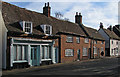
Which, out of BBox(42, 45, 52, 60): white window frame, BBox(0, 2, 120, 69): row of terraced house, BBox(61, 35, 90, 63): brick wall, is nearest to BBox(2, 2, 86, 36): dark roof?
BBox(0, 2, 120, 69): row of terraced house

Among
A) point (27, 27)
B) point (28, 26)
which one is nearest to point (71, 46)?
point (28, 26)

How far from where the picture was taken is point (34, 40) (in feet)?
69.4

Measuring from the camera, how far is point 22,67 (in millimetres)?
19547

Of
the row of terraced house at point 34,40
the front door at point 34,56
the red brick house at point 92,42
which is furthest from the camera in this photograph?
the red brick house at point 92,42

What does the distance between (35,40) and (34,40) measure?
0.20m

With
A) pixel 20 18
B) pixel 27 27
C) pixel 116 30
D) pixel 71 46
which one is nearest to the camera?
pixel 27 27

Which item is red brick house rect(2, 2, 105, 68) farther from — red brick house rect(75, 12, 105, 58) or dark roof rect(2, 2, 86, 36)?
red brick house rect(75, 12, 105, 58)

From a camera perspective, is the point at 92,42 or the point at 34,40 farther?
the point at 92,42

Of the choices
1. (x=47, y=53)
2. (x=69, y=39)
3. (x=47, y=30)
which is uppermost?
(x=47, y=30)

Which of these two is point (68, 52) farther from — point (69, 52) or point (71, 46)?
point (71, 46)

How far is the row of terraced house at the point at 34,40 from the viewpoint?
18.3 metres

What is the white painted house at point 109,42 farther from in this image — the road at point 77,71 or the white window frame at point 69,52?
the road at point 77,71

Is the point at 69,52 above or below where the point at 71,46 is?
Answer: below

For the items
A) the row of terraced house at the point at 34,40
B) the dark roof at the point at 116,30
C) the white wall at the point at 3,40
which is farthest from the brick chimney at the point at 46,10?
the dark roof at the point at 116,30
